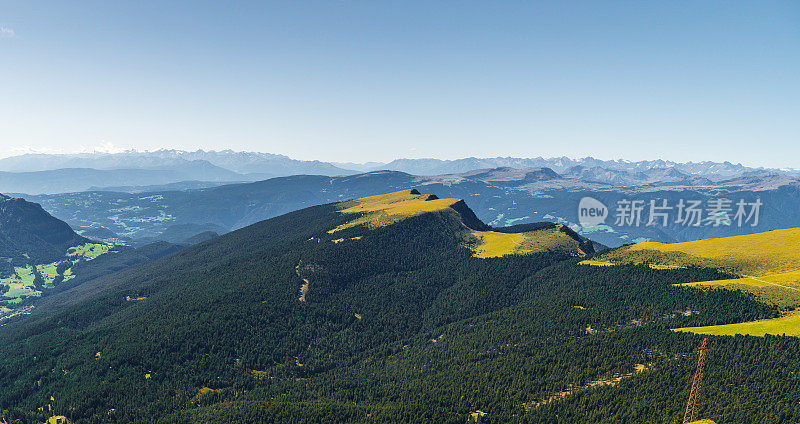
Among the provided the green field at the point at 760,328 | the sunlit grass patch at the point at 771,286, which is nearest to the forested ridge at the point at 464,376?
the sunlit grass patch at the point at 771,286

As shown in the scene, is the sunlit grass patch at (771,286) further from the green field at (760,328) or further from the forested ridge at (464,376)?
the green field at (760,328)

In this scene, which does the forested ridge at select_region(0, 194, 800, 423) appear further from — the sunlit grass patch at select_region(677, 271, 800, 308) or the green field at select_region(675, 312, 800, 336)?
the green field at select_region(675, 312, 800, 336)

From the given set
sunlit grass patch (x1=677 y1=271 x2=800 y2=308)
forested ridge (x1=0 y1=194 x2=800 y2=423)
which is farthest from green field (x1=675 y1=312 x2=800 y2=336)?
sunlit grass patch (x1=677 y1=271 x2=800 y2=308)

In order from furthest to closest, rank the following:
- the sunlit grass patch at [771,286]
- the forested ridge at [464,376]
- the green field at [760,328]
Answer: the sunlit grass patch at [771,286]
the green field at [760,328]
the forested ridge at [464,376]

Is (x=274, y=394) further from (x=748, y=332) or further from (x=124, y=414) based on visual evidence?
(x=748, y=332)

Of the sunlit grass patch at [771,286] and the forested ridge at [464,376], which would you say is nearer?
the forested ridge at [464,376]

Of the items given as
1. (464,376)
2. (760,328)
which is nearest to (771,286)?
(760,328)

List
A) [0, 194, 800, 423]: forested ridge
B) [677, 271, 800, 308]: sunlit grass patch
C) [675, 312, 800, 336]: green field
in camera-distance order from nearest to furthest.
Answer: [0, 194, 800, 423]: forested ridge → [675, 312, 800, 336]: green field → [677, 271, 800, 308]: sunlit grass patch

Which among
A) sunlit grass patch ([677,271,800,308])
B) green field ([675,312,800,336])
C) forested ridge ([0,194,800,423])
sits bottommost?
forested ridge ([0,194,800,423])
